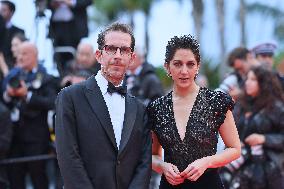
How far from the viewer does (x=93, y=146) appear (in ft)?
13.5

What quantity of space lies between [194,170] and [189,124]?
14.6 inches

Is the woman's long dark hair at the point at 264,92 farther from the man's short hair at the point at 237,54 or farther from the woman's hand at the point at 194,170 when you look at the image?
the woman's hand at the point at 194,170

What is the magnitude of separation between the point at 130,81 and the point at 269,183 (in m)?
2.72

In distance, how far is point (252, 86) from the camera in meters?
6.68

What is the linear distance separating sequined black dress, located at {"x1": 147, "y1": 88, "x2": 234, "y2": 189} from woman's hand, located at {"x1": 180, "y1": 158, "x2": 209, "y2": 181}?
0.40 feet

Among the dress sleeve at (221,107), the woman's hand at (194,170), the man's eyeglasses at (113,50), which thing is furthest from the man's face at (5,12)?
the woman's hand at (194,170)

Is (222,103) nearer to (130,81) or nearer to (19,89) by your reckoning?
(19,89)

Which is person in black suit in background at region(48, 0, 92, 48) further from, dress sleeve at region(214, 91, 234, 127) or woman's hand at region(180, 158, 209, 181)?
woman's hand at region(180, 158, 209, 181)

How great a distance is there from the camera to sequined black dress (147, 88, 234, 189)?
445 centimetres

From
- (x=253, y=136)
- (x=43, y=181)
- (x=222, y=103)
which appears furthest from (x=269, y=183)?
(x=43, y=181)

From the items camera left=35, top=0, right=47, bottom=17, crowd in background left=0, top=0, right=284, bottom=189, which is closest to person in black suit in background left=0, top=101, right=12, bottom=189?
crowd in background left=0, top=0, right=284, bottom=189

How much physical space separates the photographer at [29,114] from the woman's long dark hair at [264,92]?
217cm

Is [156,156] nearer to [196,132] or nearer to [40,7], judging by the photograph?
[196,132]

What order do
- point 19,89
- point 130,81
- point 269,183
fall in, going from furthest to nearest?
1. point 130,81
2. point 19,89
3. point 269,183
